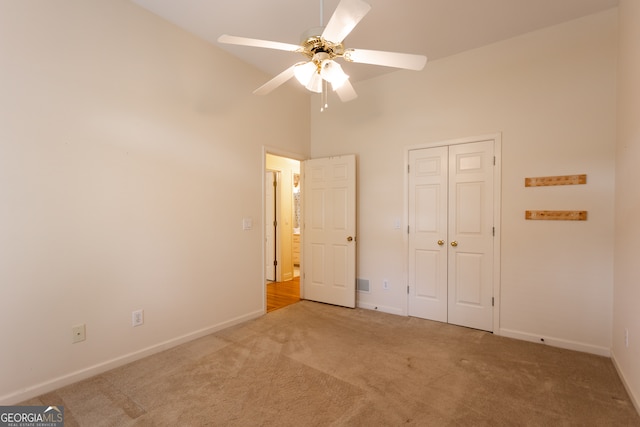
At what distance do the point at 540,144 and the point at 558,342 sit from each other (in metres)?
1.87

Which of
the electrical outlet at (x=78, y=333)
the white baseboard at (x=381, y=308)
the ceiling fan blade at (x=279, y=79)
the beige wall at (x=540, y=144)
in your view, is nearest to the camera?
the ceiling fan blade at (x=279, y=79)

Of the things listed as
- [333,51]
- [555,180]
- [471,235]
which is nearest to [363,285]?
[471,235]

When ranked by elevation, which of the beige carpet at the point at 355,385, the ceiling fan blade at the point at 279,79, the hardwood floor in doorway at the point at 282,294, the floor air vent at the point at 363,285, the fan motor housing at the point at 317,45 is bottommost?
the hardwood floor in doorway at the point at 282,294

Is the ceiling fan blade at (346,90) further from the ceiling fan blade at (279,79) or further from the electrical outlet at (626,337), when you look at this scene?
the electrical outlet at (626,337)

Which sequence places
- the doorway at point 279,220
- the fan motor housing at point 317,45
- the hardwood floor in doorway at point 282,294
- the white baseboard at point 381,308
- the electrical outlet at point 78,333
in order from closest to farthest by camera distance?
1. the fan motor housing at point 317,45
2. the electrical outlet at point 78,333
3. the white baseboard at point 381,308
4. the hardwood floor in doorway at point 282,294
5. the doorway at point 279,220

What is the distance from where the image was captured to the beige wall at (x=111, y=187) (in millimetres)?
1937

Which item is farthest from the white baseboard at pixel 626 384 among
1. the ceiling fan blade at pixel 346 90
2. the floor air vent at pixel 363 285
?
the ceiling fan blade at pixel 346 90

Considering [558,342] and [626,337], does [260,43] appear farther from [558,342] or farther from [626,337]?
[558,342]

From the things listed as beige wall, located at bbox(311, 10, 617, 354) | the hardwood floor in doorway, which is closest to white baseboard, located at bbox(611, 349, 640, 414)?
beige wall, located at bbox(311, 10, 617, 354)

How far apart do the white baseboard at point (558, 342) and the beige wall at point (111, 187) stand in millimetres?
2864

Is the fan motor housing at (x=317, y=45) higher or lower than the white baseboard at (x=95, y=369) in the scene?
higher

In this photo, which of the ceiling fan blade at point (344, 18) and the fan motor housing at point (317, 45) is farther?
the fan motor housing at point (317, 45)

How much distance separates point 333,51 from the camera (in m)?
1.76

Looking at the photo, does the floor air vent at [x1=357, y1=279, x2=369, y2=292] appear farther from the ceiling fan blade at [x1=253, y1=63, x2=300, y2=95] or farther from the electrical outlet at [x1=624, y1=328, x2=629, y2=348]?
the ceiling fan blade at [x1=253, y1=63, x2=300, y2=95]
